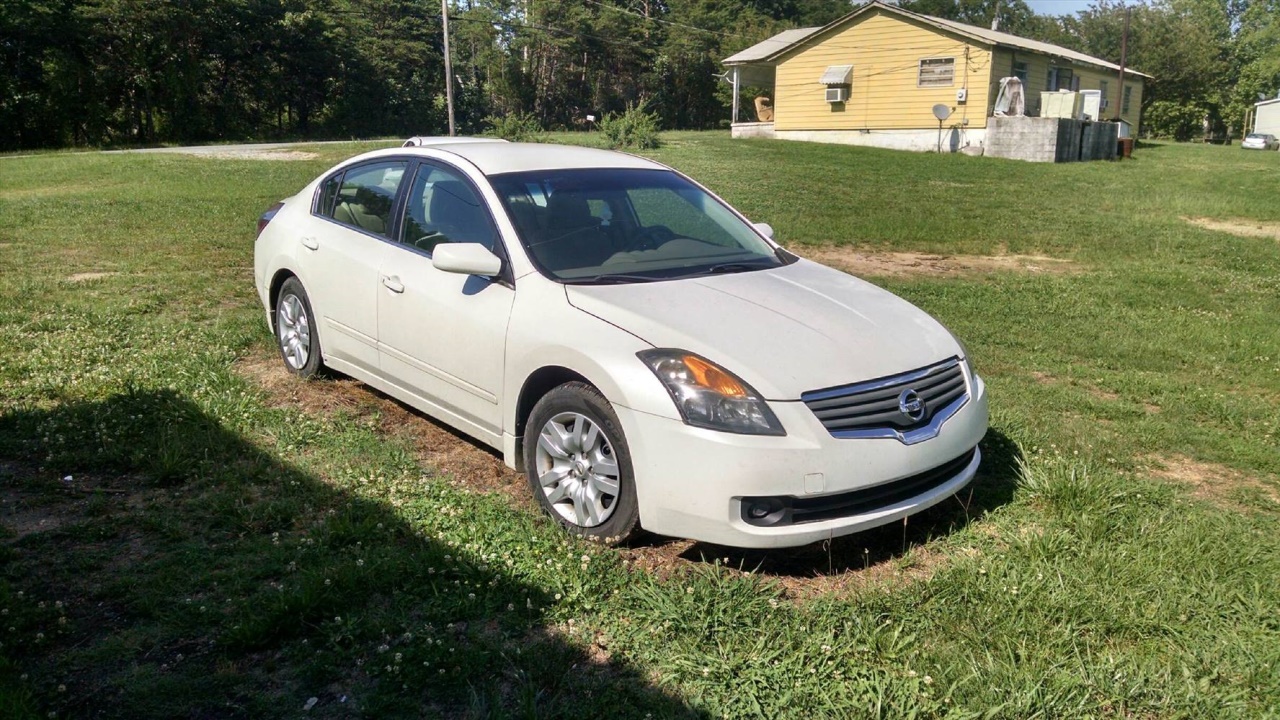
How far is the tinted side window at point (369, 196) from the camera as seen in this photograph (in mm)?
5320

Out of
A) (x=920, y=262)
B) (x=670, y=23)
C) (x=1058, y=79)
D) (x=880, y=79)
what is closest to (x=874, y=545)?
(x=920, y=262)

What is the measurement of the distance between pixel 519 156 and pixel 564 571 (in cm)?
242

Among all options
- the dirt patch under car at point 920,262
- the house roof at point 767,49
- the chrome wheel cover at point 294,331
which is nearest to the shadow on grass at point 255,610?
the chrome wheel cover at point 294,331

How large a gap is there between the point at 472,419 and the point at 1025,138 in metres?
27.5

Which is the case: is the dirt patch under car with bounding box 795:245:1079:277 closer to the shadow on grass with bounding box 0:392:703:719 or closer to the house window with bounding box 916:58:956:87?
the shadow on grass with bounding box 0:392:703:719

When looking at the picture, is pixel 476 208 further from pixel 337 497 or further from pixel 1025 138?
pixel 1025 138

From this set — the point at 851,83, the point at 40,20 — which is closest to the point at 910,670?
the point at 851,83

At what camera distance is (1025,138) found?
28188mm

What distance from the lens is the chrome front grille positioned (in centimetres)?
357

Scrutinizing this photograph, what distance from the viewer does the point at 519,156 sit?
5098 millimetres

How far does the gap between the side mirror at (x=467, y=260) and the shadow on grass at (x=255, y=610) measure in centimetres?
106

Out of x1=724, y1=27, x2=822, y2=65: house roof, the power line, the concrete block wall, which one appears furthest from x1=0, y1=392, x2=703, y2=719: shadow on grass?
the power line

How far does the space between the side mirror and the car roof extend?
0.64 m

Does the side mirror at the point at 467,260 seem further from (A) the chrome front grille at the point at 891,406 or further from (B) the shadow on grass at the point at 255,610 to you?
(A) the chrome front grille at the point at 891,406
